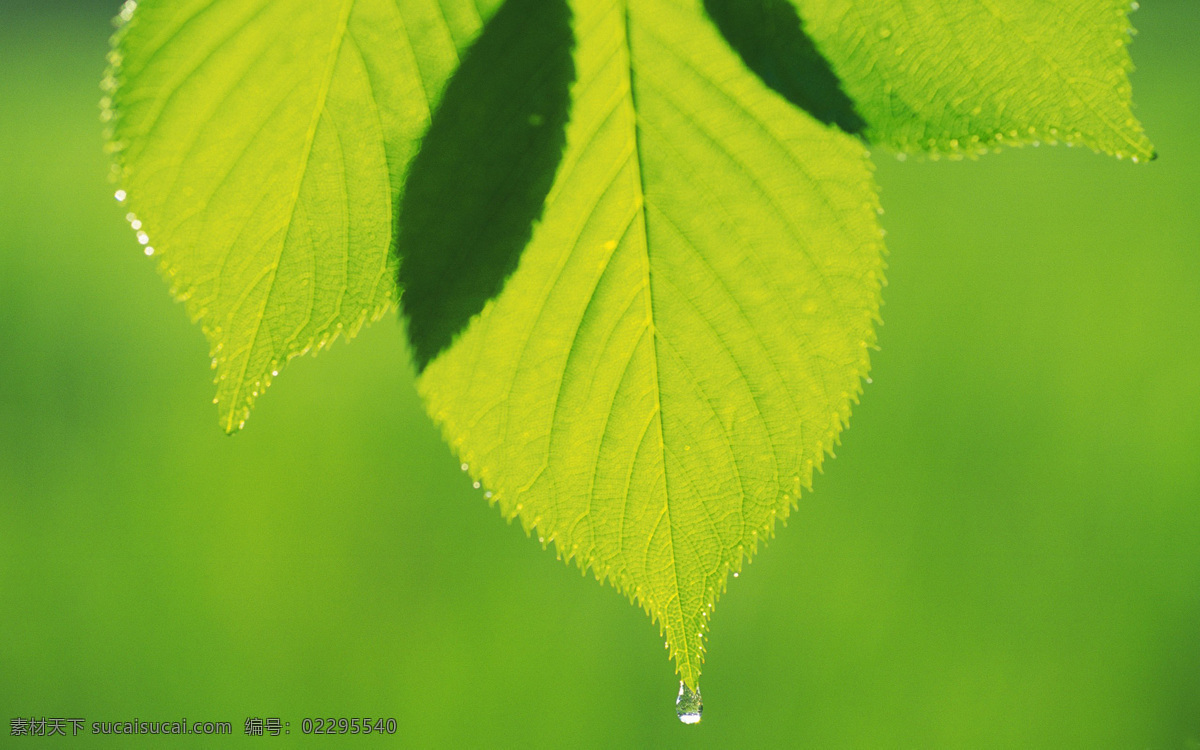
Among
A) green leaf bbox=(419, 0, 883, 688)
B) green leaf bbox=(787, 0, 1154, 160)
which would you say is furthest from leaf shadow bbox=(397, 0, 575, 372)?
green leaf bbox=(787, 0, 1154, 160)

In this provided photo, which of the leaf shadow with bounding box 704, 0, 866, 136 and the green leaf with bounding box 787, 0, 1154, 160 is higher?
the green leaf with bounding box 787, 0, 1154, 160

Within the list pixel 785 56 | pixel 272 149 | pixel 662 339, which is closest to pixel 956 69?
pixel 785 56

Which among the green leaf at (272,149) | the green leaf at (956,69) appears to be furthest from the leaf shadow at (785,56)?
the green leaf at (272,149)

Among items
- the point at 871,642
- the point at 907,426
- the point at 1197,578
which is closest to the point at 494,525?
the point at 871,642

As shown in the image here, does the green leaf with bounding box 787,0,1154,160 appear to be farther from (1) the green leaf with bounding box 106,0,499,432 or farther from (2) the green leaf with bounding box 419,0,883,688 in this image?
(1) the green leaf with bounding box 106,0,499,432

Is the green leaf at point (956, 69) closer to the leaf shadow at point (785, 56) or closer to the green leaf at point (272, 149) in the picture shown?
the leaf shadow at point (785, 56)

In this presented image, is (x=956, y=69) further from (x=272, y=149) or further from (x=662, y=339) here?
(x=272, y=149)

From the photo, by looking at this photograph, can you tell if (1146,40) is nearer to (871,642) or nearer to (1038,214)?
(1038,214)
